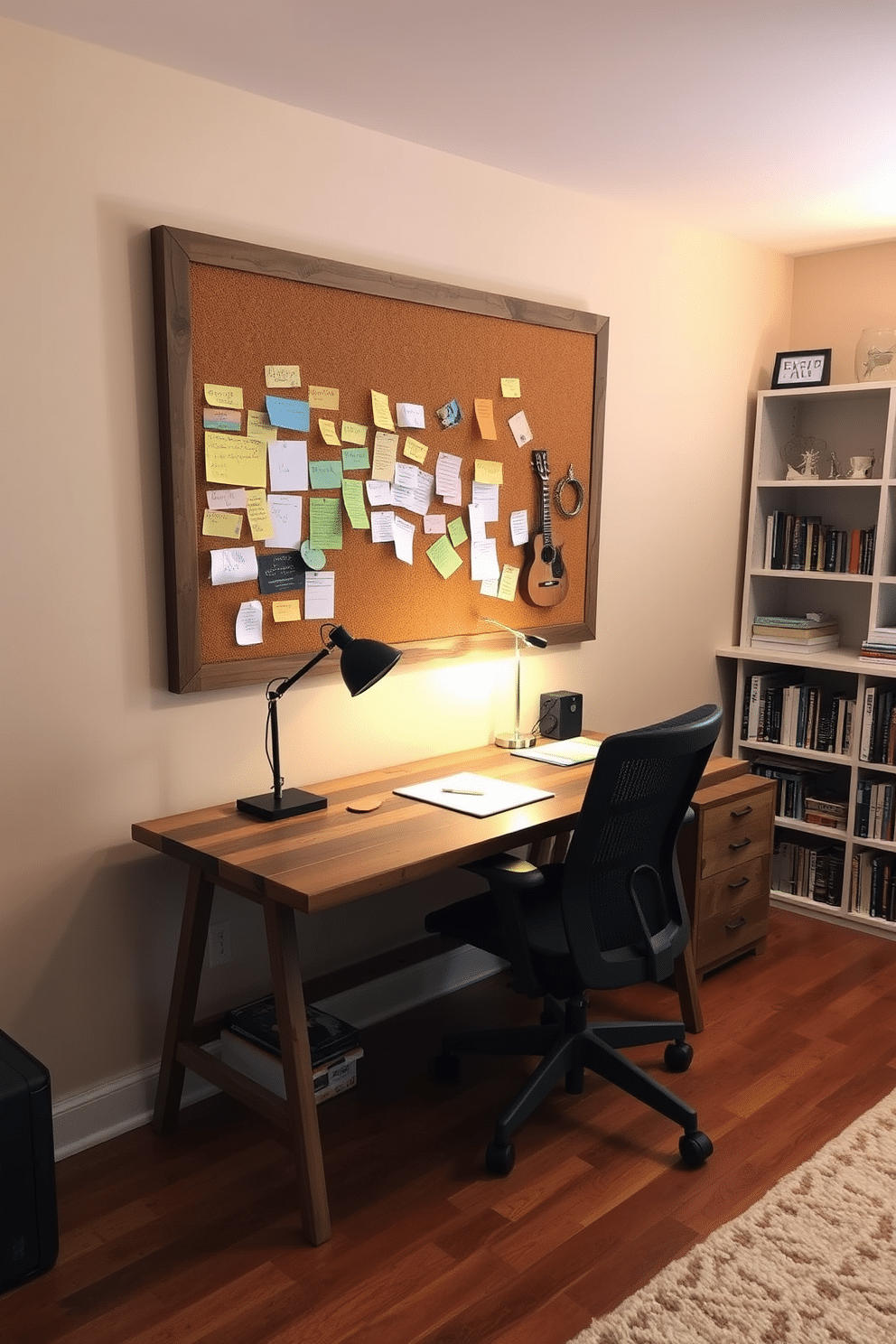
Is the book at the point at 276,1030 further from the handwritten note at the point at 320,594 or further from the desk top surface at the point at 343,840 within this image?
the handwritten note at the point at 320,594

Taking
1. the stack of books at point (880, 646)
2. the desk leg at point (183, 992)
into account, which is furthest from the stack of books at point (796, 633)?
the desk leg at point (183, 992)

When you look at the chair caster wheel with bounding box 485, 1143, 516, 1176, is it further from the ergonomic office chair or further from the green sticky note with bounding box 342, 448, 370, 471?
the green sticky note with bounding box 342, 448, 370, 471

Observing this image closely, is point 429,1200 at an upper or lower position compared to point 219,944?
lower

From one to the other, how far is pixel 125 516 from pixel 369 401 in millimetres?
729

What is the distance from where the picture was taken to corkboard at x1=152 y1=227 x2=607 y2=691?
7.96 feet

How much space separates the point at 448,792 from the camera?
2727mm

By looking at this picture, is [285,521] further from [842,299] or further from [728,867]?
[842,299]

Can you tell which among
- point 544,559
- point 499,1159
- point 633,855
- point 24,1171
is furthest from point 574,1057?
point 544,559

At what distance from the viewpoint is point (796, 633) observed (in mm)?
4004

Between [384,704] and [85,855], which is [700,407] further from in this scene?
[85,855]

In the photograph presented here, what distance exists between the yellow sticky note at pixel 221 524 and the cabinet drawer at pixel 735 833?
1621mm

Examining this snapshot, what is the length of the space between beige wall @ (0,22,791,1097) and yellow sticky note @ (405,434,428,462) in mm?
447

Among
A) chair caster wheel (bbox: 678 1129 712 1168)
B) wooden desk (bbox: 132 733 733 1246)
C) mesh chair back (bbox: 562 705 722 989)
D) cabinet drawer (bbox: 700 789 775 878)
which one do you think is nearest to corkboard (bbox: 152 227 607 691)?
wooden desk (bbox: 132 733 733 1246)

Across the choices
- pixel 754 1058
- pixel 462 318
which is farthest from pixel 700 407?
pixel 754 1058
